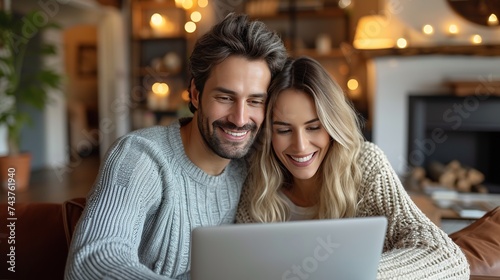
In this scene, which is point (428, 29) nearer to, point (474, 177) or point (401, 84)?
point (401, 84)

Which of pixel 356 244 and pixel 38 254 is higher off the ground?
pixel 356 244

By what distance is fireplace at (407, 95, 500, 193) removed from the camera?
153 inches

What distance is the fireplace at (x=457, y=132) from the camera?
153 inches

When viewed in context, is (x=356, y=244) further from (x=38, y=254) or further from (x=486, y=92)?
(x=486, y=92)

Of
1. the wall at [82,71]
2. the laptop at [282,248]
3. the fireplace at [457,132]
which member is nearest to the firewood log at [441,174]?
the fireplace at [457,132]

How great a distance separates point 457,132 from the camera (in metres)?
4.15

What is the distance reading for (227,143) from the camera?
4.42 ft

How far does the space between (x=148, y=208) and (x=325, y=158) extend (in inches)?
24.2

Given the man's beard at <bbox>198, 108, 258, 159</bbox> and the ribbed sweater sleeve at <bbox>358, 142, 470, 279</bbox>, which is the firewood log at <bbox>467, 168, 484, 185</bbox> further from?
the man's beard at <bbox>198, 108, 258, 159</bbox>

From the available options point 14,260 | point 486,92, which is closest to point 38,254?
point 14,260

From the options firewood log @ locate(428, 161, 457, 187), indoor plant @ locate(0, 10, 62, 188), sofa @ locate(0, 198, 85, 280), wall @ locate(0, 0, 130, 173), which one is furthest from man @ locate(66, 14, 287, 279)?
wall @ locate(0, 0, 130, 173)

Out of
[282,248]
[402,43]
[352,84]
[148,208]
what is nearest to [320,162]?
[148,208]

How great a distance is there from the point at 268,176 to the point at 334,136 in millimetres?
268

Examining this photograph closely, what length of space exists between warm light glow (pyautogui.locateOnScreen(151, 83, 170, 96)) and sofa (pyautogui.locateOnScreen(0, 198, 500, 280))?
4.49 meters
